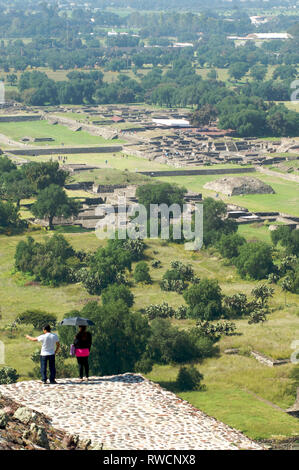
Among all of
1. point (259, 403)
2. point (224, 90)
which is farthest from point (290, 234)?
point (224, 90)

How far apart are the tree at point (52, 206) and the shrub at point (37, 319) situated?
2713cm

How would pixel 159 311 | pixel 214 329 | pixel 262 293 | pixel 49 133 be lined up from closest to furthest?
pixel 214 329, pixel 159 311, pixel 262 293, pixel 49 133

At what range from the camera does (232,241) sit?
224 feet

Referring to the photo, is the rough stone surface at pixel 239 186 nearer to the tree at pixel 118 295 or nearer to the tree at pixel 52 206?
the tree at pixel 52 206

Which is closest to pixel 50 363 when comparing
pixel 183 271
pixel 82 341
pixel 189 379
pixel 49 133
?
pixel 82 341

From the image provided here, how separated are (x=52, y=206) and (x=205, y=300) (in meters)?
27.8

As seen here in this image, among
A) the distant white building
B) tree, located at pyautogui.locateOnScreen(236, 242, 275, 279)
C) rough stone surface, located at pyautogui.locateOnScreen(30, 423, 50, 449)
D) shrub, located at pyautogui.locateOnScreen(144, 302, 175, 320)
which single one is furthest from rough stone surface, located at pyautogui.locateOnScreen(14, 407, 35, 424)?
the distant white building

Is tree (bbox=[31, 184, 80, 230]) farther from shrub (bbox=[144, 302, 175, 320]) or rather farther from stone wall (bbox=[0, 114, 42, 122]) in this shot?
stone wall (bbox=[0, 114, 42, 122])

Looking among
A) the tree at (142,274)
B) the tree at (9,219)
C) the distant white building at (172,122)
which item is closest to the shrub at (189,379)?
the tree at (142,274)

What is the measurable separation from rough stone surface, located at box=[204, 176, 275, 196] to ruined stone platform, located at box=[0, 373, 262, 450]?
69.4 meters

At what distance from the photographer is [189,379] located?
41062 millimetres

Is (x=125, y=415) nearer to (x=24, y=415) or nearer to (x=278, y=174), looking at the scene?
(x=24, y=415)

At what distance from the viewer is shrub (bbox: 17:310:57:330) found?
51656mm

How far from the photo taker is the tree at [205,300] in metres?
53.5
